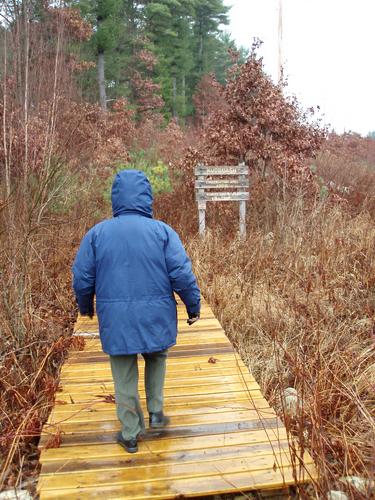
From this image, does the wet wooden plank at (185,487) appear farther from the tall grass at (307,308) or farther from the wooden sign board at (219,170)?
the wooden sign board at (219,170)

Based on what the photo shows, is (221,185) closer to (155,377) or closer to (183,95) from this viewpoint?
(155,377)

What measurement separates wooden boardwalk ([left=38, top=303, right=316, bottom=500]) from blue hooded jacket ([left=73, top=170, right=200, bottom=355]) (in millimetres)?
658

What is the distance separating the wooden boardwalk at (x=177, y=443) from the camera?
8.30 ft

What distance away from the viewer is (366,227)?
8133mm

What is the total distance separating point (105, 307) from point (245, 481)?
1.22 metres

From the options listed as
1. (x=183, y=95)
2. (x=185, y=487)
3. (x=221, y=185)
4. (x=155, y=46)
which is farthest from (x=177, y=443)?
(x=183, y=95)

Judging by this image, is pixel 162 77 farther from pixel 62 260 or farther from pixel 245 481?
pixel 245 481

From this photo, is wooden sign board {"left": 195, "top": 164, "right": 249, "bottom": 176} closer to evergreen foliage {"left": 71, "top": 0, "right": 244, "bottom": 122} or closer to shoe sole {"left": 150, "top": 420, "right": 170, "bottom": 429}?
shoe sole {"left": 150, "top": 420, "right": 170, "bottom": 429}

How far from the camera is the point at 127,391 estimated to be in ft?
9.17

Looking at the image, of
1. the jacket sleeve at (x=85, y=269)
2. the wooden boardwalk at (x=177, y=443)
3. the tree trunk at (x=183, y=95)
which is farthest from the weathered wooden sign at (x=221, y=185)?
the tree trunk at (x=183, y=95)

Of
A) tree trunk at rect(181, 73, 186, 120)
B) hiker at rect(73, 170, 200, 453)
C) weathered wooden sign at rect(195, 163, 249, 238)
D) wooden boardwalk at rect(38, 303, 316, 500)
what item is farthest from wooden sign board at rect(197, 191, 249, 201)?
tree trunk at rect(181, 73, 186, 120)

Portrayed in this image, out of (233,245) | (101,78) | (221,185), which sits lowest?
(233,245)

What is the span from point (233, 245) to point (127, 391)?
4.99 meters

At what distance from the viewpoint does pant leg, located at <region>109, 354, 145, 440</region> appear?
2771 mm
